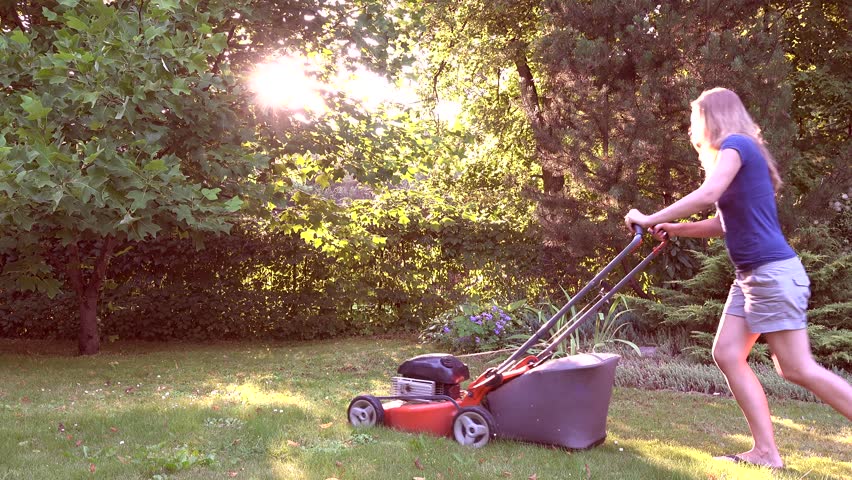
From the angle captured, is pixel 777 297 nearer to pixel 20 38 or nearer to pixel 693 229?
pixel 693 229

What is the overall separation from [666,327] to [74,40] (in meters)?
6.68

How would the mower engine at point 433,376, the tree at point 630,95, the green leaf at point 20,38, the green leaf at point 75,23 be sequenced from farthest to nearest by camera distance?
the tree at point 630,95
the green leaf at point 20,38
the green leaf at point 75,23
the mower engine at point 433,376

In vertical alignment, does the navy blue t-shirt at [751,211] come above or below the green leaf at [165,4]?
below

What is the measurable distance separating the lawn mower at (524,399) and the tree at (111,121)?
2880 millimetres

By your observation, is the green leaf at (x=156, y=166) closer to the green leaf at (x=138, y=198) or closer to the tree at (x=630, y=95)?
the green leaf at (x=138, y=198)

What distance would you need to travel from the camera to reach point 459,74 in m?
15.8

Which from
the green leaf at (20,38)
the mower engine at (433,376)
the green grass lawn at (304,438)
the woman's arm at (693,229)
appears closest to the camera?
the green grass lawn at (304,438)

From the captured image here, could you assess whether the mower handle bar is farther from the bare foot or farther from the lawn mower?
the bare foot

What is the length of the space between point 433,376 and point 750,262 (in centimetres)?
190

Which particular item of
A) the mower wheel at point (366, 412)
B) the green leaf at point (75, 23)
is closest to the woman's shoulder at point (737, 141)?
the mower wheel at point (366, 412)

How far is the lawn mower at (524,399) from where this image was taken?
12.8 feet

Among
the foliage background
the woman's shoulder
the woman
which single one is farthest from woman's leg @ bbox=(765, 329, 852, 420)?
the foliage background

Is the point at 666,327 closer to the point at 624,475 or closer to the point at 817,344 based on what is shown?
the point at 817,344

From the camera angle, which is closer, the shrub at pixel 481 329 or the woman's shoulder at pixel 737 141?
the woman's shoulder at pixel 737 141
